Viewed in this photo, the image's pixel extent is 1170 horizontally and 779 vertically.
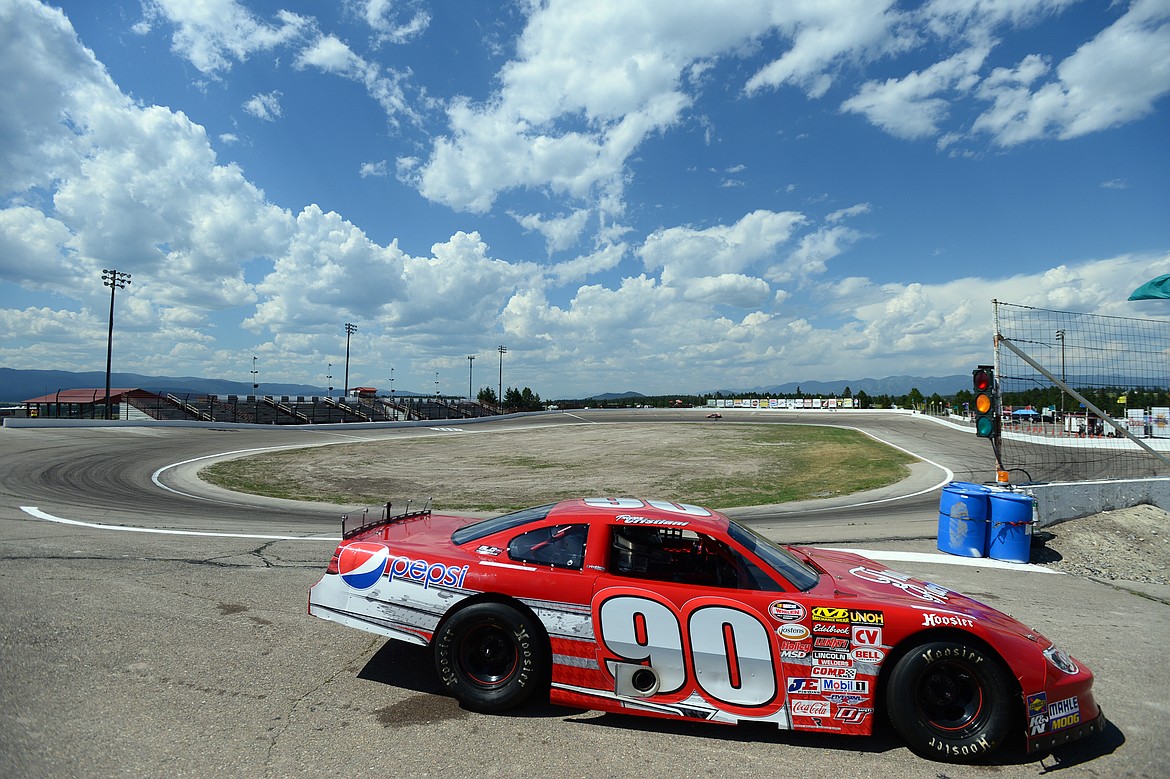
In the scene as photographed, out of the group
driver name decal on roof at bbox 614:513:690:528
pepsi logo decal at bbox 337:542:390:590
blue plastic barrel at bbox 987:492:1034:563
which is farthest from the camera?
blue plastic barrel at bbox 987:492:1034:563

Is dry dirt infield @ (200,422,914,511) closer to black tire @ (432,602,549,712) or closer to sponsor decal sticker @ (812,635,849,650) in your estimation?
black tire @ (432,602,549,712)

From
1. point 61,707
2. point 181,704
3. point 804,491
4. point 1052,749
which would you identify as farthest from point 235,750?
point 804,491

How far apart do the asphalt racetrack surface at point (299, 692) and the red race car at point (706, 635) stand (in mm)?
209

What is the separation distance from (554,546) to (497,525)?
2.05ft

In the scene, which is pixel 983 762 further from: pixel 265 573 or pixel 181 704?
pixel 265 573

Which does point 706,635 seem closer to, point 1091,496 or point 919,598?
point 919,598

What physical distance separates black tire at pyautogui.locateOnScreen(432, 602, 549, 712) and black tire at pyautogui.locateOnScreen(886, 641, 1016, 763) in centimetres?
214

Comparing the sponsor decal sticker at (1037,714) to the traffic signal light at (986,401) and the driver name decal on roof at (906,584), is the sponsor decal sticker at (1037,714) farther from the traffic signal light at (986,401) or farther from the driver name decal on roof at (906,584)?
A: the traffic signal light at (986,401)

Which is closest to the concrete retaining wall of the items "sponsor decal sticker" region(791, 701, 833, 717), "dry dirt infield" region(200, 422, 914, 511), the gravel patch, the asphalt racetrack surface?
the gravel patch

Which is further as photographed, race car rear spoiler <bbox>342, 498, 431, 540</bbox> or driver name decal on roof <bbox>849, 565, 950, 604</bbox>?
race car rear spoiler <bbox>342, 498, 431, 540</bbox>

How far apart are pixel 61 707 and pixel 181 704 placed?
0.65 meters

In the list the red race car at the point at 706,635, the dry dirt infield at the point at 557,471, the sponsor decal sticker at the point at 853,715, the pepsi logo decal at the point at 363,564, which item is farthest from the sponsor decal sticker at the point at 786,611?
the dry dirt infield at the point at 557,471

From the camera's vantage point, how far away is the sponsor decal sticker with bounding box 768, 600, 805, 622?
3.68 metres

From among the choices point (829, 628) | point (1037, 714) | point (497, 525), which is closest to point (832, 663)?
point (829, 628)
